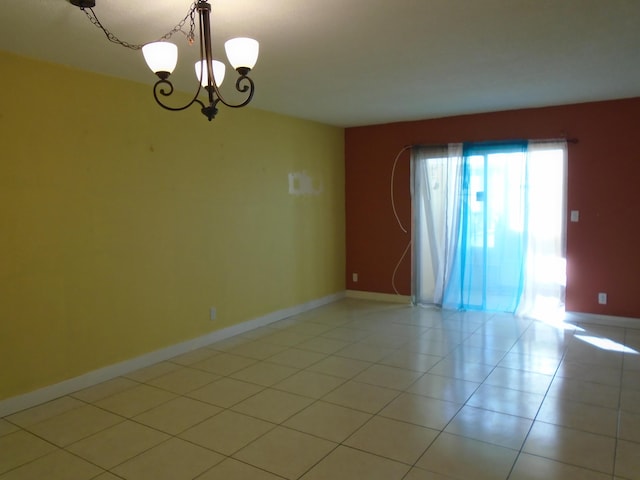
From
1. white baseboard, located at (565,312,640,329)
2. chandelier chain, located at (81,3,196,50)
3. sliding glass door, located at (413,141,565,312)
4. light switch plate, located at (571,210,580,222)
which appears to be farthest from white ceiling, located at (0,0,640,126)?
white baseboard, located at (565,312,640,329)

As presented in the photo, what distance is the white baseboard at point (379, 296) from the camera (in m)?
6.19

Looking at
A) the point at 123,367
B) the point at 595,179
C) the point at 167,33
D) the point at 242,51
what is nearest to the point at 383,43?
the point at 242,51

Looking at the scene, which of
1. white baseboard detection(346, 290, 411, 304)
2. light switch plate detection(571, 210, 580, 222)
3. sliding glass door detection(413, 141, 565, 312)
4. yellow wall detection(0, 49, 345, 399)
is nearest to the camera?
yellow wall detection(0, 49, 345, 399)

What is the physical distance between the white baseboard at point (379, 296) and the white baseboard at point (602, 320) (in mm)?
1910

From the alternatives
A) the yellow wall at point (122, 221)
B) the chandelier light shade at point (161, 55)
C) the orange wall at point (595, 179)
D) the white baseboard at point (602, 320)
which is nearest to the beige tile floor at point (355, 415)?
the white baseboard at point (602, 320)

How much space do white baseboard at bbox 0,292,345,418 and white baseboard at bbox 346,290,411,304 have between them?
48.7 inches

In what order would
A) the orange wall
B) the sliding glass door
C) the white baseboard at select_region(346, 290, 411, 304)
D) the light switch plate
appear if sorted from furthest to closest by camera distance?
the white baseboard at select_region(346, 290, 411, 304) → the sliding glass door → the light switch plate → the orange wall

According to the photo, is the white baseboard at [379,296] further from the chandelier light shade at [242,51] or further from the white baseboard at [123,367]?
the chandelier light shade at [242,51]

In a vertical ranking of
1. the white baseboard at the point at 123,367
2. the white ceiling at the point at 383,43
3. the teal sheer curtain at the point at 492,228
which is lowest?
the white baseboard at the point at 123,367

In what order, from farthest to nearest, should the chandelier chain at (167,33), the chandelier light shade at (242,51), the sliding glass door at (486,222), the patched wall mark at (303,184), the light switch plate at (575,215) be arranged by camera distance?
the patched wall mark at (303,184) → the sliding glass door at (486,222) → the light switch plate at (575,215) → the chandelier chain at (167,33) → the chandelier light shade at (242,51)

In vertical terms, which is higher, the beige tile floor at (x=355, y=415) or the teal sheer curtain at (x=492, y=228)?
the teal sheer curtain at (x=492, y=228)

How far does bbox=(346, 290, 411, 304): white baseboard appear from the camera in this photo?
6.19 metres

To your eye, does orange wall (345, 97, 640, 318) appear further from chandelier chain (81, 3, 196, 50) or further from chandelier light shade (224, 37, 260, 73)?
chandelier light shade (224, 37, 260, 73)

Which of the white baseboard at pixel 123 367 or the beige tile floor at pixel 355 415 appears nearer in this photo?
the beige tile floor at pixel 355 415
